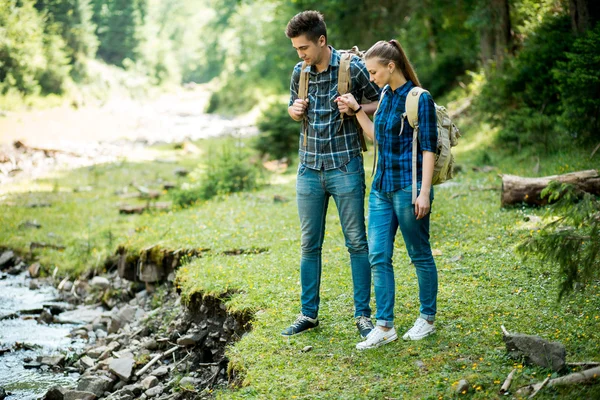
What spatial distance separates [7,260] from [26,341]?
10.2 ft

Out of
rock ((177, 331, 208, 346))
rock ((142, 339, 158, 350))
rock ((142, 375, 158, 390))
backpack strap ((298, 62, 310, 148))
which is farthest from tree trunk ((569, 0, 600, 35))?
rock ((142, 375, 158, 390))

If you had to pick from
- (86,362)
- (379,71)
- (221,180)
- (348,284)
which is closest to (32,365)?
(86,362)

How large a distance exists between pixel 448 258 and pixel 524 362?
290 cm

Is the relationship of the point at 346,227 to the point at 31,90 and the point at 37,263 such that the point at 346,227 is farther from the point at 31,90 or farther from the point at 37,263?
the point at 31,90

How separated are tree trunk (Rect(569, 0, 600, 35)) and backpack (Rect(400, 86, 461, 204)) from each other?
9.03 m

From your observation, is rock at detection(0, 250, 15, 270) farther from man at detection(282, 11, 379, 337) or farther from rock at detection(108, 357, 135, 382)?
man at detection(282, 11, 379, 337)

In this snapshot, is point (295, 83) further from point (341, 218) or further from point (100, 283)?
point (100, 283)

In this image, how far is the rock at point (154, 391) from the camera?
19.0ft

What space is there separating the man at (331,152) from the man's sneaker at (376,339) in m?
0.18

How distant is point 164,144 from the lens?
23.9m

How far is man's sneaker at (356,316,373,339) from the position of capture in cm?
520

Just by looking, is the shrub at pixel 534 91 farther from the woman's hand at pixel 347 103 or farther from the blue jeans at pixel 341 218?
the woman's hand at pixel 347 103

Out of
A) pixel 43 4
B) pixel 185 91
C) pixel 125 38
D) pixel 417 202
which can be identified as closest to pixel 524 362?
pixel 417 202

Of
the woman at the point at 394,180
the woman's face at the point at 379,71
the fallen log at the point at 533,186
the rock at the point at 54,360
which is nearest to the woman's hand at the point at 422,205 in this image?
the woman at the point at 394,180
